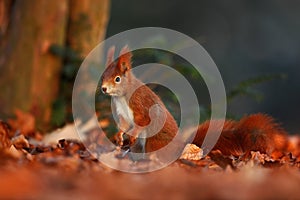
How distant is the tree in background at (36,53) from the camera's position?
225 inches

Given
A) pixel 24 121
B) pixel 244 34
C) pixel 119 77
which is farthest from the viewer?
pixel 244 34

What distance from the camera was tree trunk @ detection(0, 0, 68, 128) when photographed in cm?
571

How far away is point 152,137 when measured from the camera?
122 inches

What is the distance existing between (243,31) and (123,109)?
9.69 meters

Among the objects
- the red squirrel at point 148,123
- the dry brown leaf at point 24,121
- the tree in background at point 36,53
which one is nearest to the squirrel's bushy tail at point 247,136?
the red squirrel at point 148,123

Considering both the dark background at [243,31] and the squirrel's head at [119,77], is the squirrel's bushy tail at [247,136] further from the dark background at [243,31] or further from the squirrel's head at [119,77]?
the dark background at [243,31]

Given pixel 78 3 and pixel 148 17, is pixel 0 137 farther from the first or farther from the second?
pixel 148 17

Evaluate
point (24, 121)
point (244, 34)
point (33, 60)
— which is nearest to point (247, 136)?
point (24, 121)

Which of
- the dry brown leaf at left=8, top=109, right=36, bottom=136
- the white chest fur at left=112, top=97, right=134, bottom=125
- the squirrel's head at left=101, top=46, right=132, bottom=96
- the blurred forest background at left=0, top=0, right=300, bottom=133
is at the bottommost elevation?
the white chest fur at left=112, top=97, right=134, bottom=125

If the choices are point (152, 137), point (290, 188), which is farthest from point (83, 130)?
point (290, 188)

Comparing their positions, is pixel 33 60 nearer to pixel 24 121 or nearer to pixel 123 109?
pixel 24 121

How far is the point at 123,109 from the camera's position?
3160mm

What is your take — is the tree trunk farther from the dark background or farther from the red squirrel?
the dark background

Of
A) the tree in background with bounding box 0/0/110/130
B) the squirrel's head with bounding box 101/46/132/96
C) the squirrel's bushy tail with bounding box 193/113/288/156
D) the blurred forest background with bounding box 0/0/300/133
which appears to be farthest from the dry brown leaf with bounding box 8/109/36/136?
the blurred forest background with bounding box 0/0/300/133
